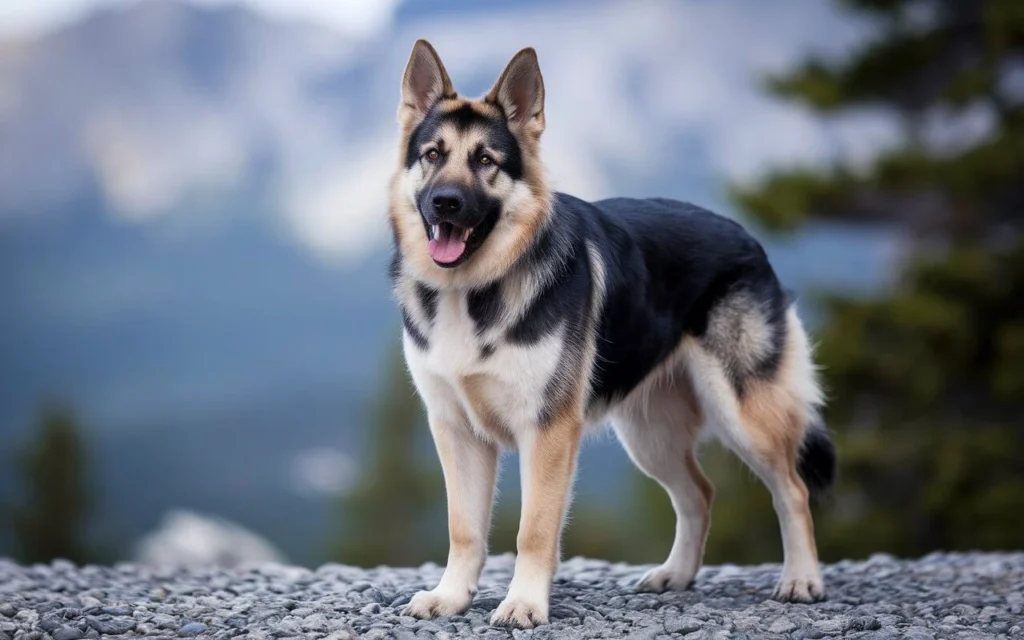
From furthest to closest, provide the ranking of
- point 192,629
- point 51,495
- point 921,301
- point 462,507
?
point 51,495 → point 921,301 → point 462,507 → point 192,629

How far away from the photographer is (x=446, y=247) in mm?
4965

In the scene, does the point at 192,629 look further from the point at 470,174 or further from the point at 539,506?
the point at 470,174

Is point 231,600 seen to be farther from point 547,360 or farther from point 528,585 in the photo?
point 547,360

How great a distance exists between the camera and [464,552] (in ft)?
17.1

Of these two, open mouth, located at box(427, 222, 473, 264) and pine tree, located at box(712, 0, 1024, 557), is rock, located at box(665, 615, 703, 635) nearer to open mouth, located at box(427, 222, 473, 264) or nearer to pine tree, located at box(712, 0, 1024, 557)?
open mouth, located at box(427, 222, 473, 264)

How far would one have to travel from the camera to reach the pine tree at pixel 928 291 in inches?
503

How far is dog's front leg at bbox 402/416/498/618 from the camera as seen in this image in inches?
204

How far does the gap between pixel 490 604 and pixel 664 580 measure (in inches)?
47.8

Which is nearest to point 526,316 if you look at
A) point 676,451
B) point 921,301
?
point 676,451

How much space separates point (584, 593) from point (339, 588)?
4.32 ft

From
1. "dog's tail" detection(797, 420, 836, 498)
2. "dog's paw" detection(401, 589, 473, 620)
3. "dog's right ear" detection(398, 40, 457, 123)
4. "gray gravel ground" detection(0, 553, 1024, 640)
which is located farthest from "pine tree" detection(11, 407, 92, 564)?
→ "dog's right ear" detection(398, 40, 457, 123)

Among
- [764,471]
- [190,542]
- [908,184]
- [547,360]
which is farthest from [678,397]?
[190,542]

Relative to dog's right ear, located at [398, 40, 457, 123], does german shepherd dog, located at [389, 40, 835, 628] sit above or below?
below

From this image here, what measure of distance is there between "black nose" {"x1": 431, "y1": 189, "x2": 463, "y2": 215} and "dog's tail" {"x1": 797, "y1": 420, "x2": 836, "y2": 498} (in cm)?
267
